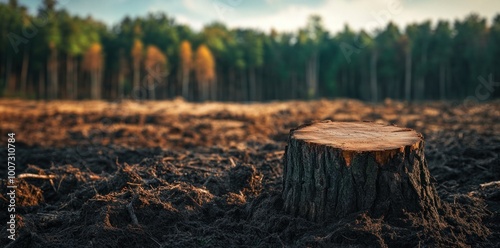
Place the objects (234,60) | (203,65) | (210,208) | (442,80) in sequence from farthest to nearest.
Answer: (234,60) → (442,80) → (203,65) → (210,208)

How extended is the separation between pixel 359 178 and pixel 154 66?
139 feet

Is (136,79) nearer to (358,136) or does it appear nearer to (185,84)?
(185,84)

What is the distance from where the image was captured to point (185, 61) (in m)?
45.0

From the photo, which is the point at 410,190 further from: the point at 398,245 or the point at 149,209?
the point at 149,209

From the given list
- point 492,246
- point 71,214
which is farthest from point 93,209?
point 492,246

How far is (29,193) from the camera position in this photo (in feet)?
14.9

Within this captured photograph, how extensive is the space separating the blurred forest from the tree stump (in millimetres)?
41086

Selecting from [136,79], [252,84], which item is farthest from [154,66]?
[252,84]

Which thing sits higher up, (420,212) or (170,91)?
(170,91)

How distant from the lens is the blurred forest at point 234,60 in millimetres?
41812

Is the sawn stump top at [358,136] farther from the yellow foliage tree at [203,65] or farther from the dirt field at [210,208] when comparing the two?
the yellow foliage tree at [203,65]

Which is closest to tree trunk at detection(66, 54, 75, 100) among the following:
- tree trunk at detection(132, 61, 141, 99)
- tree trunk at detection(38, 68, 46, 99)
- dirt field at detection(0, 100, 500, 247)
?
tree trunk at detection(38, 68, 46, 99)

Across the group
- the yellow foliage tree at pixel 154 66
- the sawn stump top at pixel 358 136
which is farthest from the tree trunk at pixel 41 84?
the sawn stump top at pixel 358 136

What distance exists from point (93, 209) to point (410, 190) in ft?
10.5
